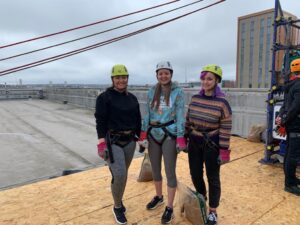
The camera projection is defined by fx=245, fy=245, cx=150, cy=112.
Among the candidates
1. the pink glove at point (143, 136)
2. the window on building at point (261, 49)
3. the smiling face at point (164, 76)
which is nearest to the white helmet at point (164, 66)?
the smiling face at point (164, 76)

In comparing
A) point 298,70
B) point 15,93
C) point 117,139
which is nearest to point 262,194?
point 298,70

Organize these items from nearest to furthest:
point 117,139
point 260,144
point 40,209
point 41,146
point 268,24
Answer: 1. point 117,139
2. point 40,209
3. point 260,144
4. point 41,146
5. point 268,24

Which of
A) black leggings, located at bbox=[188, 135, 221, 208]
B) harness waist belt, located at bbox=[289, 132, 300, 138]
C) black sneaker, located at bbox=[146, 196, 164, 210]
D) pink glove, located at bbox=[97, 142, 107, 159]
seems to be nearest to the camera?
black leggings, located at bbox=[188, 135, 221, 208]

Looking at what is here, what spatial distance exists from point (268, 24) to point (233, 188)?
31.3 metres

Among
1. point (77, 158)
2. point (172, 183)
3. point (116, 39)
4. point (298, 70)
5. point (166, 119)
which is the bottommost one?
point (77, 158)

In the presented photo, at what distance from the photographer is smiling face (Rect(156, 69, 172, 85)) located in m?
2.94

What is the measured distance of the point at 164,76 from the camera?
116 inches

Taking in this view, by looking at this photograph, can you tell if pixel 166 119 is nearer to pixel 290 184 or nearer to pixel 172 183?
pixel 172 183

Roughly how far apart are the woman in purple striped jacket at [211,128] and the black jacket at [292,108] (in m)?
1.48

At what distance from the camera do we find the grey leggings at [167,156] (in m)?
2.97

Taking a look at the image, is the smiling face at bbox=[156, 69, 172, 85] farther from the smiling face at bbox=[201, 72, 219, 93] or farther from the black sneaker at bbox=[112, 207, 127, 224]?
the black sneaker at bbox=[112, 207, 127, 224]

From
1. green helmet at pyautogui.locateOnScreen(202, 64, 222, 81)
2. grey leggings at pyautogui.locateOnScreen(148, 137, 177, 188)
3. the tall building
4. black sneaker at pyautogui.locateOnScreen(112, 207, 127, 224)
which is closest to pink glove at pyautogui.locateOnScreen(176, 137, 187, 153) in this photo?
grey leggings at pyautogui.locateOnScreen(148, 137, 177, 188)

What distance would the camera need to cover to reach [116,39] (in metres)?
3.57

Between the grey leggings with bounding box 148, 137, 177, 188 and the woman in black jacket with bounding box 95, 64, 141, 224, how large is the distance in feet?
1.02
